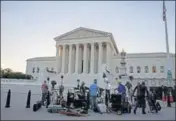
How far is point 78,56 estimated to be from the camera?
192 ft

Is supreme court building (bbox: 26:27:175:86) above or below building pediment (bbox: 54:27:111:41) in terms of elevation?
below

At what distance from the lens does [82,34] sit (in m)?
Answer: 58.4

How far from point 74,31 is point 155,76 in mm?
27406

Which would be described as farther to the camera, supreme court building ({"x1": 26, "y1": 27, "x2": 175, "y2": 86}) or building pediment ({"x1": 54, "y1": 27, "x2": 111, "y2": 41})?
building pediment ({"x1": 54, "y1": 27, "x2": 111, "y2": 41})

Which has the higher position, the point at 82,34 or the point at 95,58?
the point at 82,34

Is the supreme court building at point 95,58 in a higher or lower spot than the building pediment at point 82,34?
lower

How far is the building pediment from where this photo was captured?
56.7 metres

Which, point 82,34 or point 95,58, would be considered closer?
point 82,34

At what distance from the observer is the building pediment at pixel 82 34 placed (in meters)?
56.7

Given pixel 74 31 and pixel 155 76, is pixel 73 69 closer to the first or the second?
pixel 74 31

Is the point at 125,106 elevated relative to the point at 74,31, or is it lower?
lower

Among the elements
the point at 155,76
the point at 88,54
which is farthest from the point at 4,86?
the point at 155,76

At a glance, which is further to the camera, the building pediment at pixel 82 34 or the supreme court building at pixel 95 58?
the building pediment at pixel 82 34

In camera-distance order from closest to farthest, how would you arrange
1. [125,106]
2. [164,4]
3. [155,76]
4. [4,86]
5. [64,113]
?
1. [64,113]
2. [125,106]
3. [164,4]
4. [4,86]
5. [155,76]
